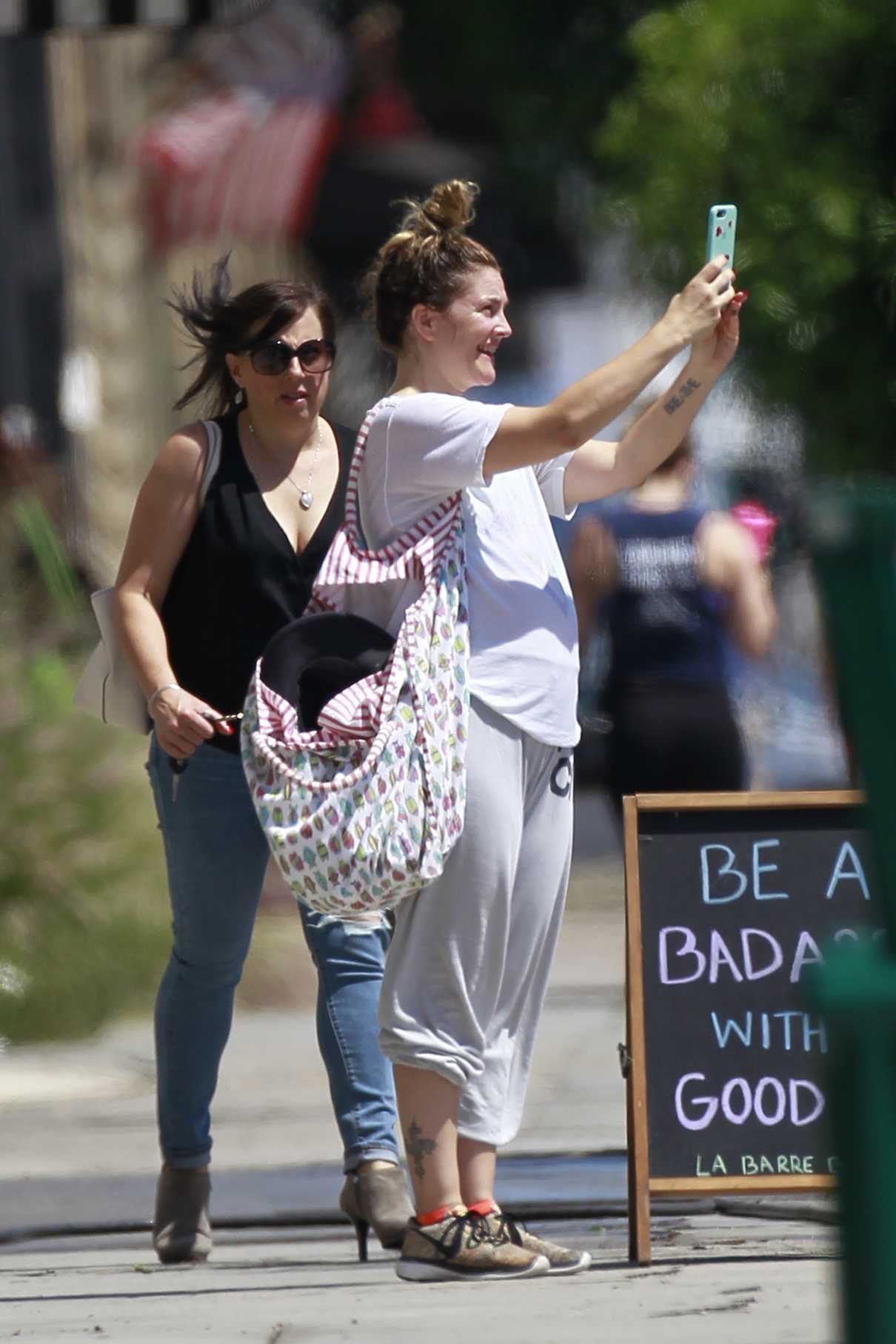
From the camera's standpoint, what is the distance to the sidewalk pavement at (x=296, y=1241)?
132 inches

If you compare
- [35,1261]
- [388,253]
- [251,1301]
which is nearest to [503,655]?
[388,253]

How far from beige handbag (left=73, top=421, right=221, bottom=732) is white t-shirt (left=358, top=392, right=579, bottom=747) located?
505 millimetres

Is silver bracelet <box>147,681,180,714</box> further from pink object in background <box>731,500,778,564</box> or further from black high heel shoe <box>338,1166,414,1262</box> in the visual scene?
pink object in background <box>731,500,778,564</box>

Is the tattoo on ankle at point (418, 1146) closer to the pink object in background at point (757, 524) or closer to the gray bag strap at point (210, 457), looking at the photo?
the gray bag strap at point (210, 457)

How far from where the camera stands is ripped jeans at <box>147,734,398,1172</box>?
155 inches

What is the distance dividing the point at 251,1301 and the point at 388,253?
66.6 inches

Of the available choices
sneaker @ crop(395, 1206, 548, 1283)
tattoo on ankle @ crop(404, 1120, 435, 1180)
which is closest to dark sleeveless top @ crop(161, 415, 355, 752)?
tattoo on ankle @ crop(404, 1120, 435, 1180)

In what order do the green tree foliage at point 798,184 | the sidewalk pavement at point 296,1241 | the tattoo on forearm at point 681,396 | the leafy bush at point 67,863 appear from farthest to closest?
the green tree foliage at point 798,184
the leafy bush at point 67,863
the tattoo on forearm at point 681,396
the sidewalk pavement at point 296,1241

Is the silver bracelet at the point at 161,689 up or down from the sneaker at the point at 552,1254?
up

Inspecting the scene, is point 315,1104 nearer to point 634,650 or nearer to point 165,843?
point 634,650

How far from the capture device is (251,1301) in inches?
143

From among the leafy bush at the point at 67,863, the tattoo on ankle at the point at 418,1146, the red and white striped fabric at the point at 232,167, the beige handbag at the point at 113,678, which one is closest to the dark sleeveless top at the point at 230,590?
the beige handbag at the point at 113,678

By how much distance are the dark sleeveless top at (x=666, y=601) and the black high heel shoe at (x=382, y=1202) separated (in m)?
2.39

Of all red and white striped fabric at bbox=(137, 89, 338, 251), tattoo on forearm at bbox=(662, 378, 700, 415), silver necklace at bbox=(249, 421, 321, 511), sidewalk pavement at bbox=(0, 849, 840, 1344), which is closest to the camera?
sidewalk pavement at bbox=(0, 849, 840, 1344)
